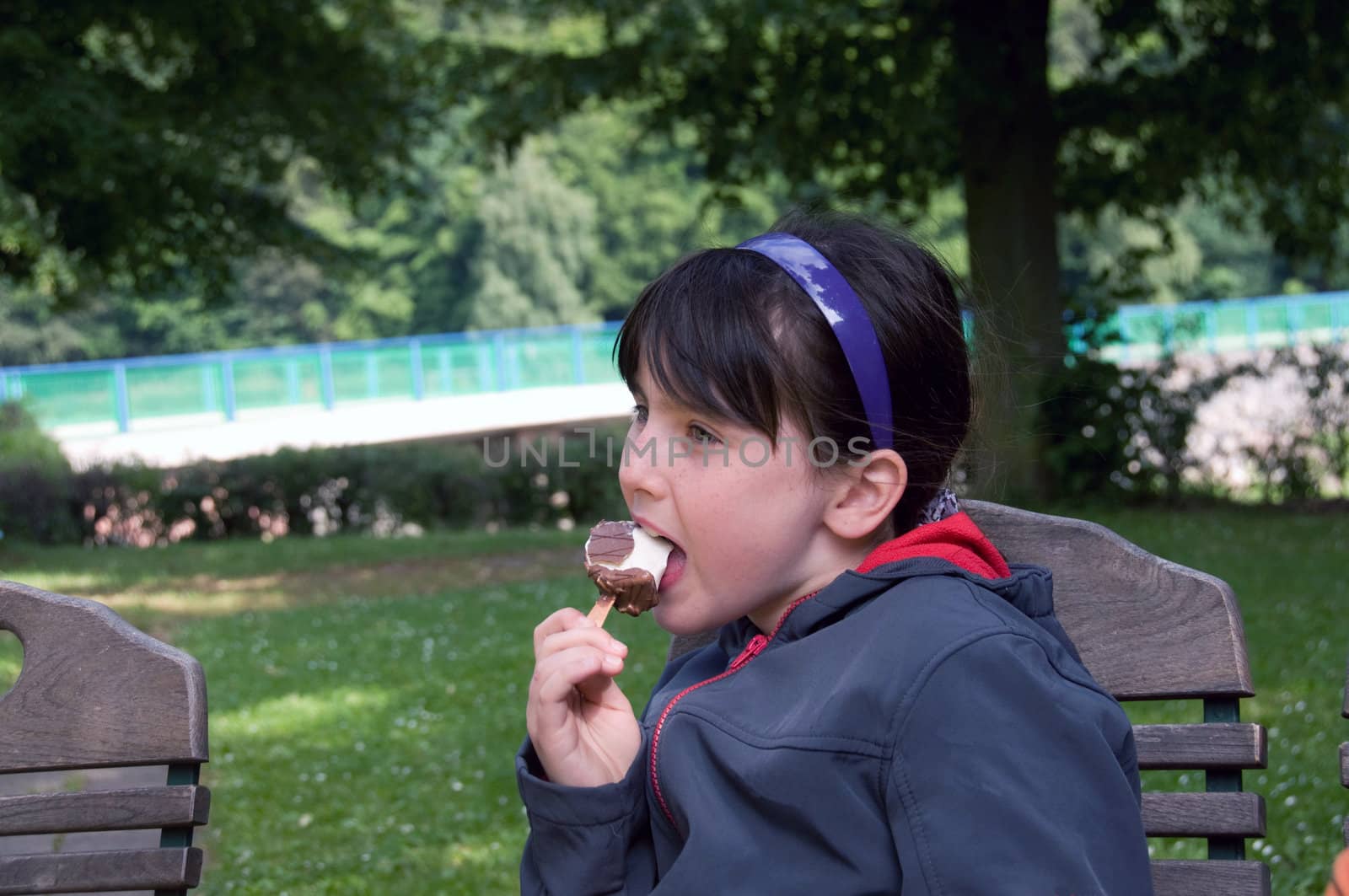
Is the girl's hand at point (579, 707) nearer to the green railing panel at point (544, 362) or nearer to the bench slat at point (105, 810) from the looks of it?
the bench slat at point (105, 810)

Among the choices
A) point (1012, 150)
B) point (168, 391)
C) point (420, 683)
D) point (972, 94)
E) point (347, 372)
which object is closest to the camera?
point (420, 683)

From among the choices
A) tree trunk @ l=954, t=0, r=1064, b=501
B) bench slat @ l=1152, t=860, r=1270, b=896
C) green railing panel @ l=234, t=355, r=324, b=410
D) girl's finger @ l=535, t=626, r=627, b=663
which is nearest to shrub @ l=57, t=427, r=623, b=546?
tree trunk @ l=954, t=0, r=1064, b=501

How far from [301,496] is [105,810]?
543 inches

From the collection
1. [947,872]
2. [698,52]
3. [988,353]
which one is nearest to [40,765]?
[947,872]

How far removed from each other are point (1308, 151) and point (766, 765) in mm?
12047

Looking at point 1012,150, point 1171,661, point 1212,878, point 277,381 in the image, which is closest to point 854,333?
point 1171,661

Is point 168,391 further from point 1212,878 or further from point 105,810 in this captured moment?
point 1212,878

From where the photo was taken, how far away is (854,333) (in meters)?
1.46

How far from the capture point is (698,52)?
1093cm

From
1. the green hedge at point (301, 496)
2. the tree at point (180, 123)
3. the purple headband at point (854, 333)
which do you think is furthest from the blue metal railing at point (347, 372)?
the purple headband at point (854, 333)

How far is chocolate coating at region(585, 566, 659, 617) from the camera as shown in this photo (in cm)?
147

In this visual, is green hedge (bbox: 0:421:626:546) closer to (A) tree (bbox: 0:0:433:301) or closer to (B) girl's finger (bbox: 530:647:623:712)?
(A) tree (bbox: 0:0:433:301)

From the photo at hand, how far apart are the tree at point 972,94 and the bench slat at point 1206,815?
862 cm

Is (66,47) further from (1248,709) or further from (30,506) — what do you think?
(1248,709)
